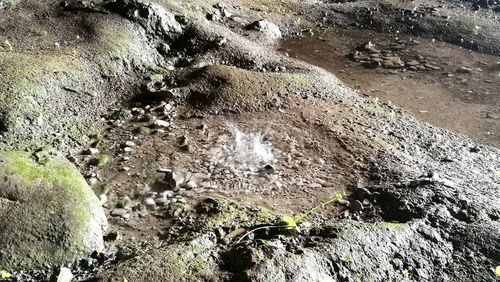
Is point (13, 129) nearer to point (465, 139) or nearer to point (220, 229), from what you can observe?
point (220, 229)

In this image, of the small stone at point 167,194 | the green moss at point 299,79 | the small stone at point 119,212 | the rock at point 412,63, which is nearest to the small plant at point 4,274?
the small stone at point 119,212

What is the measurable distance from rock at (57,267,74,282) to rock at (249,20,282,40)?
8297 mm

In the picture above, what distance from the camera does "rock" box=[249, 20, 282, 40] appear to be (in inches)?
456

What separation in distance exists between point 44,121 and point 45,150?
1.35 meters

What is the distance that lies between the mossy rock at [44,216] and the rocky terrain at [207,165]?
0.01 meters

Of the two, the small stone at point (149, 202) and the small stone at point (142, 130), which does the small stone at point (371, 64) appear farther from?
the small stone at point (149, 202)

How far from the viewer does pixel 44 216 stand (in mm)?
4637

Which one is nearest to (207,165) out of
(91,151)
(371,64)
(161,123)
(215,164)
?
(215,164)

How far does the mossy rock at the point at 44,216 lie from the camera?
14.5ft

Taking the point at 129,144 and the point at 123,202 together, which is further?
the point at 129,144

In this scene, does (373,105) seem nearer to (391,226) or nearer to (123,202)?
(391,226)

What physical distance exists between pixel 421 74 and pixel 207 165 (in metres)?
5.83

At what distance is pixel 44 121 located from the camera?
673 cm

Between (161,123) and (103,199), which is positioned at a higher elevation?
(103,199)
